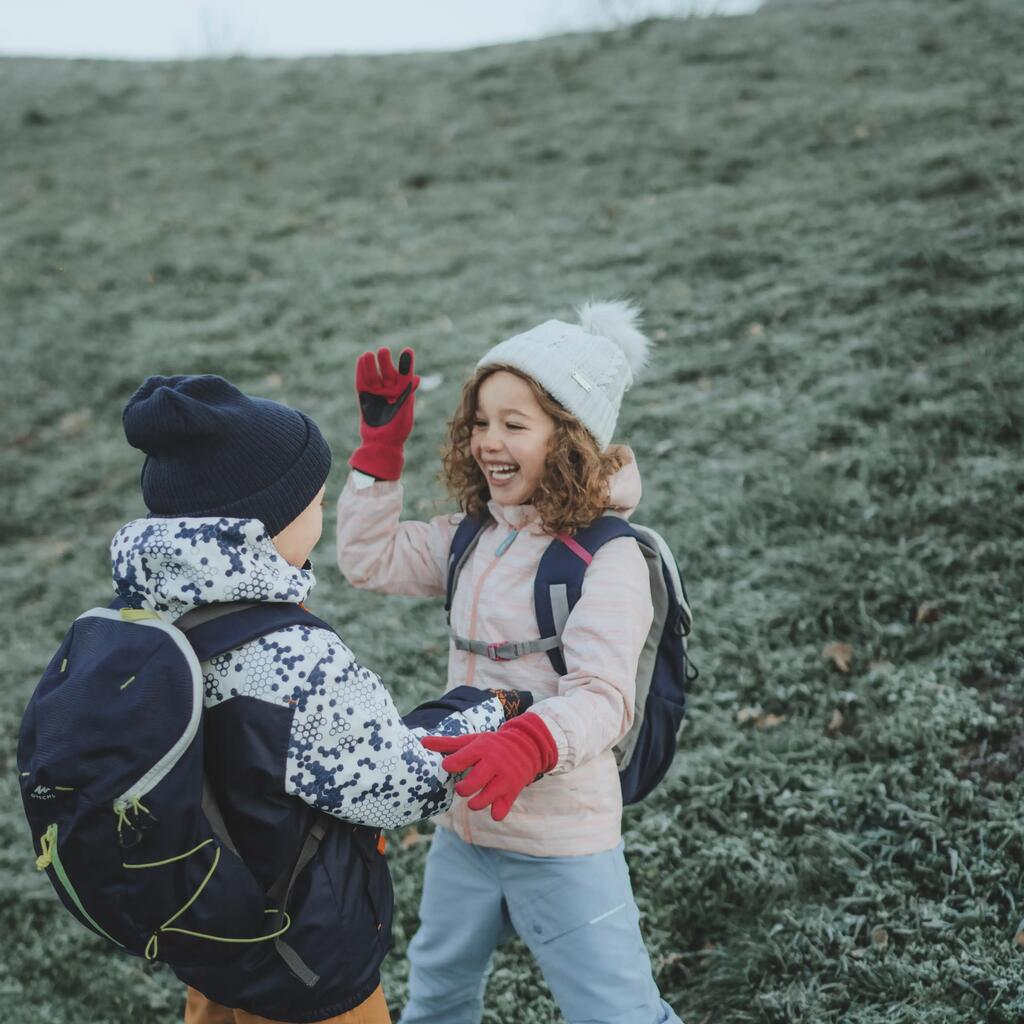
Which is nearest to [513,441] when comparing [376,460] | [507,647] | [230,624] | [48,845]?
[376,460]

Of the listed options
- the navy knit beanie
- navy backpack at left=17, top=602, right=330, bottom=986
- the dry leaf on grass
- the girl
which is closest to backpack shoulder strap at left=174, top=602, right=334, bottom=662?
navy backpack at left=17, top=602, right=330, bottom=986

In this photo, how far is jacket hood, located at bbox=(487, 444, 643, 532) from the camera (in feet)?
7.30

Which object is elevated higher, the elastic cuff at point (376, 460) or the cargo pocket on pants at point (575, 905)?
the elastic cuff at point (376, 460)

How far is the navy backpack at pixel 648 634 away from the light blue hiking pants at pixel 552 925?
228mm

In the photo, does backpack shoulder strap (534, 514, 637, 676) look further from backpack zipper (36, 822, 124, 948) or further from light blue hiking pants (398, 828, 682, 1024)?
backpack zipper (36, 822, 124, 948)

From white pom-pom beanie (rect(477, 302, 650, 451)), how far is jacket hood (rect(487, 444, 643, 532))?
0.08 meters

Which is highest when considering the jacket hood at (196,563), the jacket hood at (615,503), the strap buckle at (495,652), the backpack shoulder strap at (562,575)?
the jacket hood at (196,563)

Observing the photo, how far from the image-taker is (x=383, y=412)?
2.37 meters

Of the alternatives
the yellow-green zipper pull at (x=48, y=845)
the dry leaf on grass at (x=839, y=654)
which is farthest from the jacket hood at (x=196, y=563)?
the dry leaf on grass at (x=839, y=654)

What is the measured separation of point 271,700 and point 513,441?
0.85 metres

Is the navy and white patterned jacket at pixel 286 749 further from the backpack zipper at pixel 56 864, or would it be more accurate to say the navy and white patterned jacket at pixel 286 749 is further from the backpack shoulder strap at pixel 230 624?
the backpack zipper at pixel 56 864

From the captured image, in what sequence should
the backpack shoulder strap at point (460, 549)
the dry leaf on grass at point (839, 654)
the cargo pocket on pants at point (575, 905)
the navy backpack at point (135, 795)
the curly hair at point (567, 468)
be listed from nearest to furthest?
the navy backpack at point (135, 795)
the cargo pocket on pants at point (575, 905)
the curly hair at point (567, 468)
the backpack shoulder strap at point (460, 549)
the dry leaf on grass at point (839, 654)

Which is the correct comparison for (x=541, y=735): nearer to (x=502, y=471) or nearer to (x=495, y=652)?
(x=495, y=652)

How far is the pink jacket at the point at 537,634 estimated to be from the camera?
6.39 feet
